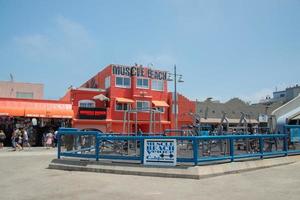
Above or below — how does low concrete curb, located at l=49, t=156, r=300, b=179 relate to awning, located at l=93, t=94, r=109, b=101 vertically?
below

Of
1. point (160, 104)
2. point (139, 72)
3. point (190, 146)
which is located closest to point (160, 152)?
point (190, 146)

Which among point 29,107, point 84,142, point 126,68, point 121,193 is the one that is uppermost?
point 126,68

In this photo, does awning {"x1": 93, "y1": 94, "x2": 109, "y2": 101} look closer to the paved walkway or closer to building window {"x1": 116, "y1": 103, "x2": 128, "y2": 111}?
building window {"x1": 116, "y1": 103, "x2": 128, "y2": 111}

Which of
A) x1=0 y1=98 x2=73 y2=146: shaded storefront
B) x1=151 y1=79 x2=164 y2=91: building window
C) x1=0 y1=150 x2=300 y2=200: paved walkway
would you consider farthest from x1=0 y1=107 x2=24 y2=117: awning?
x1=0 y1=150 x2=300 y2=200: paved walkway

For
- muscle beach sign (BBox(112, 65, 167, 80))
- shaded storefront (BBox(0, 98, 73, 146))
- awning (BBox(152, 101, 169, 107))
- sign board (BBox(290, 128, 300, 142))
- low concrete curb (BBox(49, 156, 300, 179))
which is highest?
muscle beach sign (BBox(112, 65, 167, 80))

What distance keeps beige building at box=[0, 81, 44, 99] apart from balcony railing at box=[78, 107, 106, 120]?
30.1 ft

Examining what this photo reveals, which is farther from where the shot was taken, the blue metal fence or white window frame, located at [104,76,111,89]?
white window frame, located at [104,76,111,89]

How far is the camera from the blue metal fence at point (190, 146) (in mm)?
13695

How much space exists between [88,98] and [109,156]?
1045 inches

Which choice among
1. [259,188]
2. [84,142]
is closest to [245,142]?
[259,188]

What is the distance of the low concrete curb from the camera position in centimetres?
1288

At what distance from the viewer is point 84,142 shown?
16.8 m

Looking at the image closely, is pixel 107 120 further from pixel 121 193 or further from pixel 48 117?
pixel 121 193

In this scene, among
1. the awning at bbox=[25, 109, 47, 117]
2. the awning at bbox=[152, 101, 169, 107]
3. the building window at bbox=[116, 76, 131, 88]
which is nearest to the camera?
the awning at bbox=[25, 109, 47, 117]
